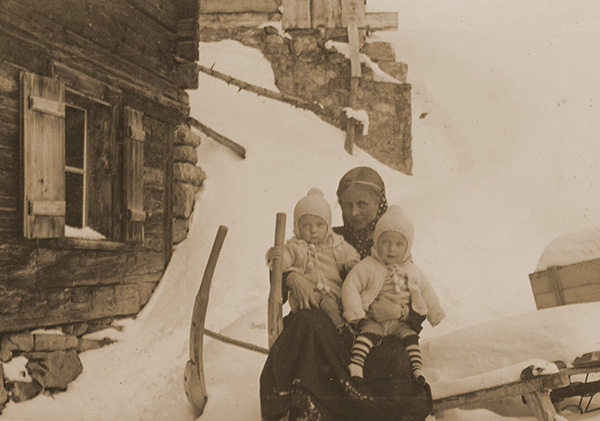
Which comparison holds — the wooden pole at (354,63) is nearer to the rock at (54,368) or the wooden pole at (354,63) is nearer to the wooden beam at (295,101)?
the wooden beam at (295,101)

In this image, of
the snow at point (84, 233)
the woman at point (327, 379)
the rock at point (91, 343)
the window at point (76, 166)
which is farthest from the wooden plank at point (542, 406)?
the window at point (76, 166)

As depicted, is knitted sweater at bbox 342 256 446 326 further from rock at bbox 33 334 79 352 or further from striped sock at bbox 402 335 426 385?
rock at bbox 33 334 79 352

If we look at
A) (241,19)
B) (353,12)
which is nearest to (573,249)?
(353,12)

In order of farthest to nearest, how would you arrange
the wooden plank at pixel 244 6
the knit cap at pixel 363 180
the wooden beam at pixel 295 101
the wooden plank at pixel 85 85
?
the wooden plank at pixel 244 6 < the wooden beam at pixel 295 101 < the wooden plank at pixel 85 85 < the knit cap at pixel 363 180

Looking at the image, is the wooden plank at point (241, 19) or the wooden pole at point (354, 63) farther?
the wooden plank at point (241, 19)

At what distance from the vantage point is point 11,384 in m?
5.71

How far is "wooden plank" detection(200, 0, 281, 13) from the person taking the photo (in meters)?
13.4

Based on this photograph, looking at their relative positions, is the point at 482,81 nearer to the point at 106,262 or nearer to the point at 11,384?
the point at 106,262

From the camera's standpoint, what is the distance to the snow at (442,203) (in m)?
5.06

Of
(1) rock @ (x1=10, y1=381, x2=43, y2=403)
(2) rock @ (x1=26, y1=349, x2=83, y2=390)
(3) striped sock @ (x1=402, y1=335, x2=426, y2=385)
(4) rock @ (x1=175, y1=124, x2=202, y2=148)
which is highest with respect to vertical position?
(4) rock @ (x1=175, y1=124, x2=202, y2=148)

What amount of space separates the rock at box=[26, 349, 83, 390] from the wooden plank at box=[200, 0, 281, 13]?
8734 millimetres

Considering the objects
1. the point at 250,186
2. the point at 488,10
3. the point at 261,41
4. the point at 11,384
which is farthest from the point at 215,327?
the point at 488,10

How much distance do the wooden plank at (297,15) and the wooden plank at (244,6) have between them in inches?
9.6

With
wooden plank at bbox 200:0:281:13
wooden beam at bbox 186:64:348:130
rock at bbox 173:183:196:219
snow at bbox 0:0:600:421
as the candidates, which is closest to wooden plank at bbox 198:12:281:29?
wooden plank at bbox 200:0:281:13
